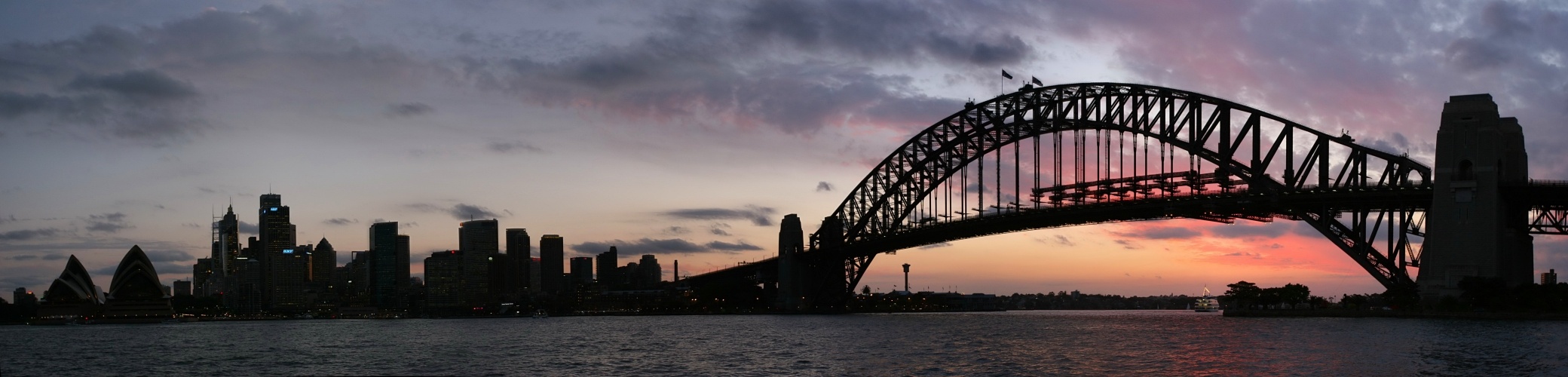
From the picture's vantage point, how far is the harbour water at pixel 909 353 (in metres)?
53.2

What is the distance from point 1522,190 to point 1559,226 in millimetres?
4955

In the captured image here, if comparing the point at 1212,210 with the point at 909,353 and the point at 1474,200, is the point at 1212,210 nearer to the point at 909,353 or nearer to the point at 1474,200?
the point at 1474,200

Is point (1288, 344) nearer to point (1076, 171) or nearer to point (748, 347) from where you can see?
point (748, 347)

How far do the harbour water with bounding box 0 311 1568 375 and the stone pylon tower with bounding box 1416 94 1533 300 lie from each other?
11.6 feet

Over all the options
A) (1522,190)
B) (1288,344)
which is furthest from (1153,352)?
(1522,190)

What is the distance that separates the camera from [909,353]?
6644 centimetres

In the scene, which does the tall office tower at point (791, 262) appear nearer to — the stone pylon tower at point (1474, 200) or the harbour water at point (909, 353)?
the harbour water at point (909, 353)

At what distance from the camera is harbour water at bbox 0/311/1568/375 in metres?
53.2

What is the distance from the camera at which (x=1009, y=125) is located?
403ft

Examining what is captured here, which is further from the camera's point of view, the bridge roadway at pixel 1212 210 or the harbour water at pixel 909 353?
the bridge roadway at pixel 1212 210

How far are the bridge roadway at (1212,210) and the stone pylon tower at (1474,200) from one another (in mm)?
1775

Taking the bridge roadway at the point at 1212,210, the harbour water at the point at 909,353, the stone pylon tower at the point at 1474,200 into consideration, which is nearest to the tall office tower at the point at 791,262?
the bridge roadway at the point at 1212,210

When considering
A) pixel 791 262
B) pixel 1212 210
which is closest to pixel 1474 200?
pixel 1212 210

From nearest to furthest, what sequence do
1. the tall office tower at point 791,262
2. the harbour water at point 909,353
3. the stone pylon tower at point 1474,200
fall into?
the harbour water at point 909,353 < the stone pylon tower at point 1474,200 < the tall office tower at point 791,262
